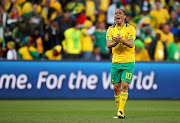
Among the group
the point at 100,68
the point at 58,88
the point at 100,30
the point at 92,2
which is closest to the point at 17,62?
the point at 58,88

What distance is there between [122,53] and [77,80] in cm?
636

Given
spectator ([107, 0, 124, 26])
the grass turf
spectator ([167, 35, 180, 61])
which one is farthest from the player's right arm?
spectator ([107, 0, 124, 26])

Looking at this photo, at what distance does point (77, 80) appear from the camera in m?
15.8

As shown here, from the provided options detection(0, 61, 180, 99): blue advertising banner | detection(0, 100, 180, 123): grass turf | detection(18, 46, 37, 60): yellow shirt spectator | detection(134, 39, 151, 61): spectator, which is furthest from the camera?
detection(134, 39, 151, 61): spectator

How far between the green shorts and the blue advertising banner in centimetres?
615

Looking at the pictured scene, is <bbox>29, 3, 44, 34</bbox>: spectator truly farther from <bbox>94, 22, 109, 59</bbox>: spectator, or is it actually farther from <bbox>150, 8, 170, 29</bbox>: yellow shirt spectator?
<bbox>150, 8, 170, 29</bbox>: yellow shirt spectator

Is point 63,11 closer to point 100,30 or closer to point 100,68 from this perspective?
point 100,30

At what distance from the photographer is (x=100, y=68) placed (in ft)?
52.4

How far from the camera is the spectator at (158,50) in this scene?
18.1m

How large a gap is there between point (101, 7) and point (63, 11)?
1939 mm

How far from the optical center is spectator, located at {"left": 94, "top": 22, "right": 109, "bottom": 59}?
60.2ft

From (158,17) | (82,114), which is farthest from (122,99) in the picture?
(158,17)

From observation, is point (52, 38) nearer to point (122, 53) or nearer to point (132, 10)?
point (132, 10)

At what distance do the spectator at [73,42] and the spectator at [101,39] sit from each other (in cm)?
95
